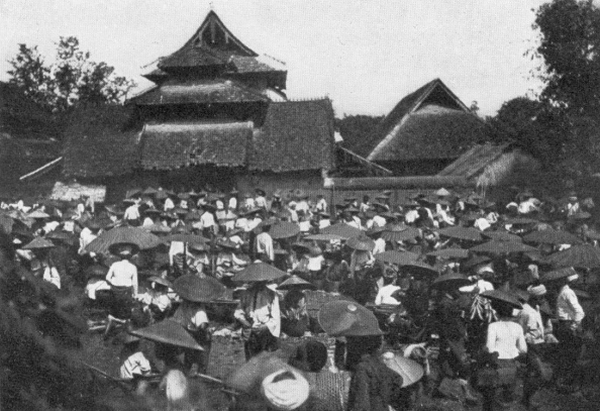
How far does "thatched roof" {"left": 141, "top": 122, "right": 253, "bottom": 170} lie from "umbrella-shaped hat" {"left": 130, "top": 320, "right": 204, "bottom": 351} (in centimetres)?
2140

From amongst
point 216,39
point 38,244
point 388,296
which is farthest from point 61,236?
point 216,39

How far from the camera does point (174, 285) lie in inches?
395

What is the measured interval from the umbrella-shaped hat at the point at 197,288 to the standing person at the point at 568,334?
4.64m

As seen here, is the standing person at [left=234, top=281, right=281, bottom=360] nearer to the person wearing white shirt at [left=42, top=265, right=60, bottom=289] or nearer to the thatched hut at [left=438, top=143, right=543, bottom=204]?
the person wearing white shirt at [left=42, top=265, right=60, bottom=289]

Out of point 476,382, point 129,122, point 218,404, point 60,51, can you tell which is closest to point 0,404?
point 218,404

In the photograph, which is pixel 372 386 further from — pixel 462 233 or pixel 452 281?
pixel 462 233

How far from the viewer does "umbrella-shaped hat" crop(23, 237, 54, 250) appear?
41.0ft

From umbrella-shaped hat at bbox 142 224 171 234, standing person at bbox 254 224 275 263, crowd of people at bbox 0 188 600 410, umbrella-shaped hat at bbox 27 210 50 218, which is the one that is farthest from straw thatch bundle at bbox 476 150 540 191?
umbrella-shaped hat at bbox 27 210 50 218

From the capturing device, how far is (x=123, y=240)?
513 inches

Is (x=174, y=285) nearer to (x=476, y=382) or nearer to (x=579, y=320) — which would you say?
(x=476, y=382)

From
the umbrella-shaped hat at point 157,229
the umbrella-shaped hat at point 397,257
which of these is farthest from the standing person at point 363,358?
the umbrella-shaped hat at point 157,229

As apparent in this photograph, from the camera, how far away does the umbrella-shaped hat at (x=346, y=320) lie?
26.4 ft

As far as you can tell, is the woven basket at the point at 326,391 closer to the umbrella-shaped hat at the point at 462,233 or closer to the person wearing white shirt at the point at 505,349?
the person wearing white shirt at the point at 505,349

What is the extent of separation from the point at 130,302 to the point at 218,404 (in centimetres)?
293
